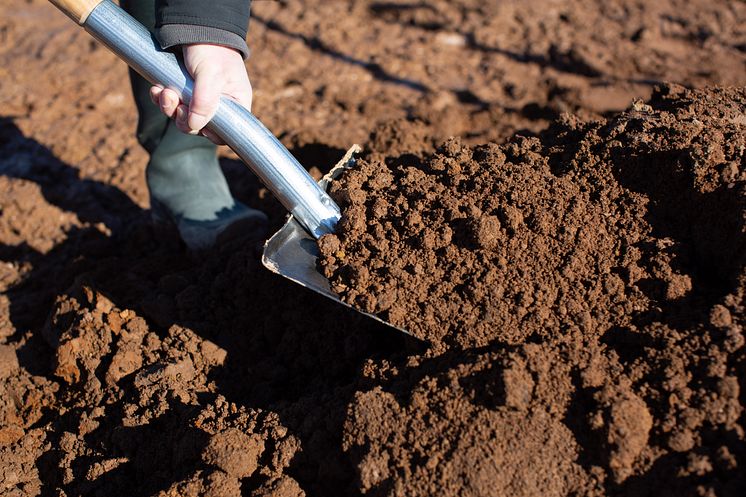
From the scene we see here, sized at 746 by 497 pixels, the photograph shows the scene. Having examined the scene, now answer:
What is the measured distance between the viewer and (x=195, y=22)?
6.40 feet

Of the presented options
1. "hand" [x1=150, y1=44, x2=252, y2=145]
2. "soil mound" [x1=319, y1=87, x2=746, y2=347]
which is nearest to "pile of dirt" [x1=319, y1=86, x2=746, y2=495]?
"soil mound" [x1=319, y1=87, x2=746, y2=347]

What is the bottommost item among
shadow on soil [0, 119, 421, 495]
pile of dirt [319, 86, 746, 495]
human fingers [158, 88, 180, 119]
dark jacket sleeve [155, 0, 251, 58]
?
shadow on soil [0, 119, 421, 495]

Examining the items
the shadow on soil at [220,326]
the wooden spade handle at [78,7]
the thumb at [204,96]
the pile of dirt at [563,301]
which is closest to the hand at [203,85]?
the thumb at [204,96]

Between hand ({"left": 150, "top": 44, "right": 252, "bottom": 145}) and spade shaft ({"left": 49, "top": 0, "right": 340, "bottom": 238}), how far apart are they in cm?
3

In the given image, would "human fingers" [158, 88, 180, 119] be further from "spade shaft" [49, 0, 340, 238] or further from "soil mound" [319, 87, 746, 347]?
"soil mound" [319, 87, 746, 347]

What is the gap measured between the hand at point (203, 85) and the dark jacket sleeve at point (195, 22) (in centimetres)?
4

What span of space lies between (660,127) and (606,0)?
375cm

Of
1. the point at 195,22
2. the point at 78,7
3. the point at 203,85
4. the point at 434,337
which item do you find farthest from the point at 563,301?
the point at 78,7

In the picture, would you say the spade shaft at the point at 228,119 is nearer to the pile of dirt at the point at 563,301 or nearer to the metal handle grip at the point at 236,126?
the metal handle grip at the point at 236,126

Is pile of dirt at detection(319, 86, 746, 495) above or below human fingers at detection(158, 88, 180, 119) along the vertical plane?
below

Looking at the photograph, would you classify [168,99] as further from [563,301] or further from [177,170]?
[563,301]

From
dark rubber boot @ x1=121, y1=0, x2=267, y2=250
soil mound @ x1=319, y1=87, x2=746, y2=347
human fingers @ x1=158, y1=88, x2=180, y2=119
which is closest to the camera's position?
soil mound @ x1=319, y1=87, x2=746, y2=347

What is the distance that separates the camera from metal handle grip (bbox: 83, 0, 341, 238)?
1959 millimetres

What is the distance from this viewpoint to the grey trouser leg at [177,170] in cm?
288
